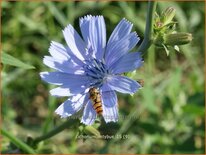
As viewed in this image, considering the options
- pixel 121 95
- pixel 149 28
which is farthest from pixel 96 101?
pixel 121 95

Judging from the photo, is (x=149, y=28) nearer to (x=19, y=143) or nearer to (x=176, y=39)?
(x=176, y=39)

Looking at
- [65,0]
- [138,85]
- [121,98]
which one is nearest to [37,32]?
[65,0]

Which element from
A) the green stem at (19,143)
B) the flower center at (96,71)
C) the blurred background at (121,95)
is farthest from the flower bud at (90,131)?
the blurred background at (121,95)

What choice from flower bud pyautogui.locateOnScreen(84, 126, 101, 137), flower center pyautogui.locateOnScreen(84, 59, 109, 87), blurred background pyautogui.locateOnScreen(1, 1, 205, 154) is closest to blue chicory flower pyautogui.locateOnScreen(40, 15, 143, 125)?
flower center pyautogui.locateOnScreen(84, 59, 109, 87)

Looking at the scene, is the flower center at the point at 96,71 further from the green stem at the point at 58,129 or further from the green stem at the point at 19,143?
the green stem at the point at 19,143

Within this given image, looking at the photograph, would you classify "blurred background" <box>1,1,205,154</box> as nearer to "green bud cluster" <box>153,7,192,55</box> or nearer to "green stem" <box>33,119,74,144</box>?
"green stem" <box>33,119,74,144</box>

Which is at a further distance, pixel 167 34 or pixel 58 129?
pixel 58 129

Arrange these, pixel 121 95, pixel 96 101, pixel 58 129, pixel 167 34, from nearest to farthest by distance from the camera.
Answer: pixel 96 101 → pixel 167 34 → pixel 58 129 → pixel 121 95

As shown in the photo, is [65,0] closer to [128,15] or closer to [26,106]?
[128,15]
